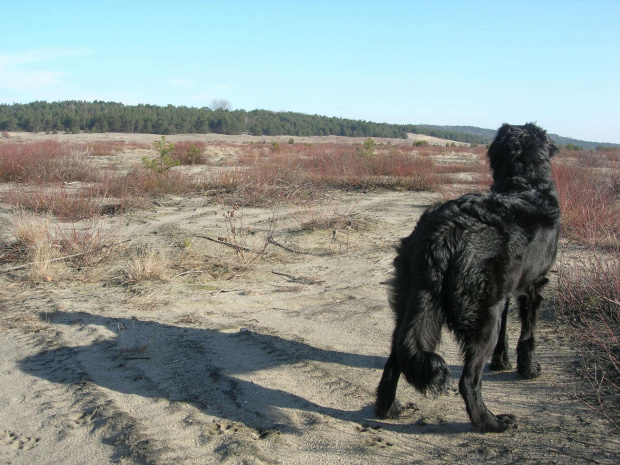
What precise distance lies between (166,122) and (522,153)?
63.4m

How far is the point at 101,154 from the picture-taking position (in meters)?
22.7

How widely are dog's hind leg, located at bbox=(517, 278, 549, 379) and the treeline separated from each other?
42.4 m

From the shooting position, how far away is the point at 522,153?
385cm

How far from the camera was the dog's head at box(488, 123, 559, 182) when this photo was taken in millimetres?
3830

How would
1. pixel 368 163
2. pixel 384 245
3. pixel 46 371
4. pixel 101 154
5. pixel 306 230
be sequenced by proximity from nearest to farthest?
1. pixel 46 371
2. pixel 384 245
3. pixel 306 230
4. pixel 368 163
5. pixel 101 154

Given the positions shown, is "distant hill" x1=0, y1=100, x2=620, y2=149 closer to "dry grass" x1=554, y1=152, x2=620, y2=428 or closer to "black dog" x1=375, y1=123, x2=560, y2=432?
"dry grass" x1=554, y1=152, x2=620, y2=428

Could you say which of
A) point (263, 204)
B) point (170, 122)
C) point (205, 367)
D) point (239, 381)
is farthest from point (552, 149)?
point (170, 122)

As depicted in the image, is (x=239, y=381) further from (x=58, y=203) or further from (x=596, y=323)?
(x=58, y=203)

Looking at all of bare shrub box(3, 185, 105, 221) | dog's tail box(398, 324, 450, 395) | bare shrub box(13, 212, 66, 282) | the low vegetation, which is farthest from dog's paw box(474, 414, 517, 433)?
bare shrub box(3, 185, 105, 221)

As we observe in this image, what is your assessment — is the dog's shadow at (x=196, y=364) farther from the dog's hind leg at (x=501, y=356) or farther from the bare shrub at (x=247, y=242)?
the bare shrub at (x=247, y=242)

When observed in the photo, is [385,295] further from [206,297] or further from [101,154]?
[101,154]

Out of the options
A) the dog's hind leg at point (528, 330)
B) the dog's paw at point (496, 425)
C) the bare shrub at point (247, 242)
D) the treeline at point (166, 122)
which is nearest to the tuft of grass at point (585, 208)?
the dog's hind leg at point (528, 330)

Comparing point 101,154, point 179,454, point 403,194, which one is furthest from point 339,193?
point 101,154

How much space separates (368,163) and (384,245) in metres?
7.20
